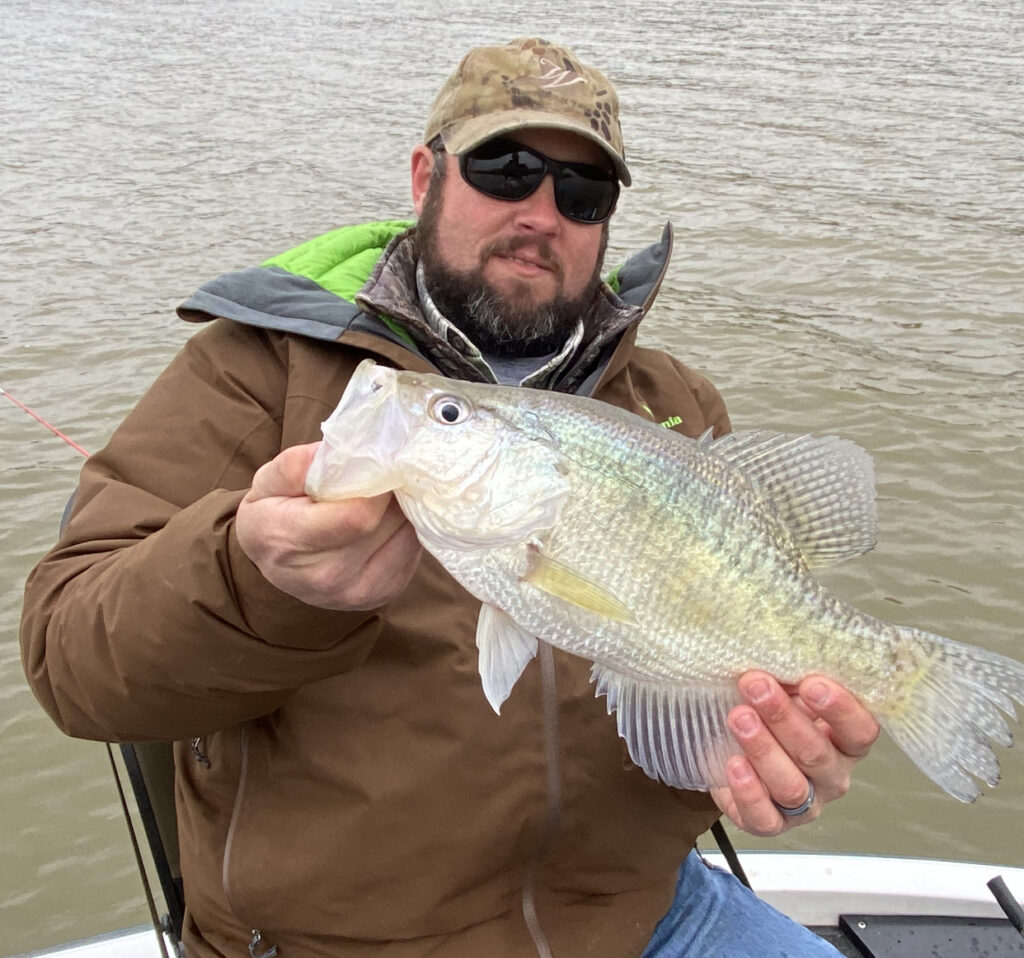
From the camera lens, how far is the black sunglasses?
2.98 m

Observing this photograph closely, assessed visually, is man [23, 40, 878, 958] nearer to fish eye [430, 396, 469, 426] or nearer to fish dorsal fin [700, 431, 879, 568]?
fish eye [430, 396, 469, 426]

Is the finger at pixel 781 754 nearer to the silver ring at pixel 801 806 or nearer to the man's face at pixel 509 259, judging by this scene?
the silver ring at pixel 801 806

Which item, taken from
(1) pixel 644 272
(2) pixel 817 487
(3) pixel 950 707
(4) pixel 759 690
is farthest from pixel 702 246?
(4) pixel 759 690

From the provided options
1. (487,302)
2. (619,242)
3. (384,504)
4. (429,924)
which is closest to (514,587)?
(384,504)

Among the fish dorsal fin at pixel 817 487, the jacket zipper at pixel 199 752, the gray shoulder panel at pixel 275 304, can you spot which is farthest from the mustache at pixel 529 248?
the jacket zipper at pixel 199 752

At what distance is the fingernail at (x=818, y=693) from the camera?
2057 mm

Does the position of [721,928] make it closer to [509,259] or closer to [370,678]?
[370,678]

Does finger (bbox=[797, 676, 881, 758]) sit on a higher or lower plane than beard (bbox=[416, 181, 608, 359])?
lower

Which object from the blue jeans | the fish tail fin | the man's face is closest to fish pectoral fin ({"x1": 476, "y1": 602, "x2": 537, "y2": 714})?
the fish tail fin

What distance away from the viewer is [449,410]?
1.96m

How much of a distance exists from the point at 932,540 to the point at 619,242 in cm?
555

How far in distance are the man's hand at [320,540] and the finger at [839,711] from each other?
2.86 ft

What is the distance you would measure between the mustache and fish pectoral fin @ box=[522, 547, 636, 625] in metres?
1.34

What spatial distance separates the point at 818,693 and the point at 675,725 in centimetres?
31
